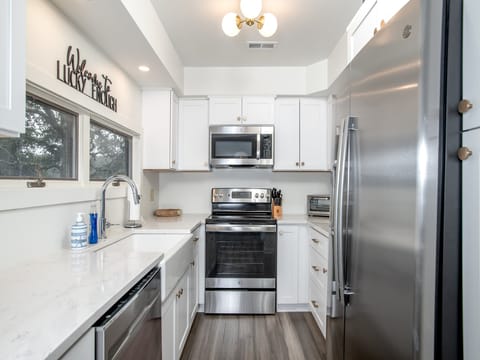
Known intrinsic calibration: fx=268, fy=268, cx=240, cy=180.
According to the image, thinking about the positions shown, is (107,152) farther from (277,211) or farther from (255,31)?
(277,211)

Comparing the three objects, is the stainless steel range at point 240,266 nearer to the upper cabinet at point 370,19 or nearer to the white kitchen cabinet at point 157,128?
the white kitchen cabinet at point 157,128

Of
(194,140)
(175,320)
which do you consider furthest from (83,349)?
(194,140)

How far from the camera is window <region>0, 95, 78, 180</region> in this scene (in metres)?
1.24

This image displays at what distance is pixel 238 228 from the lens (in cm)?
253

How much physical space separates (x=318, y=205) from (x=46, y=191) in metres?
2.47

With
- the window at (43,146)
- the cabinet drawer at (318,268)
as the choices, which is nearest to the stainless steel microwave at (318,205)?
the cabinet drawer at (318,268)

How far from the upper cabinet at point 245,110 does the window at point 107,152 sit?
96 centimetres

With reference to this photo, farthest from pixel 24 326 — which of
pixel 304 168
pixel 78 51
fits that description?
pixel 304 168

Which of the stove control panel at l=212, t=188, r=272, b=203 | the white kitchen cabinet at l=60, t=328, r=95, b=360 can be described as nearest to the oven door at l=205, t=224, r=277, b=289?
the stove control panel at l=212, t=188, r=272, b=203

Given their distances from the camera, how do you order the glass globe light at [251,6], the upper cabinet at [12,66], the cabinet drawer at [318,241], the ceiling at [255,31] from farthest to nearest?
the cabinet drawer at [318,241]
the ceiling at [255,31]
the glass globe light at [251,6]
the upper cabinet at [12,66]

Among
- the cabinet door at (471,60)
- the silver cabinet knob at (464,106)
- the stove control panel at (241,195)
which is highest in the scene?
the cabinet door at (471,60)

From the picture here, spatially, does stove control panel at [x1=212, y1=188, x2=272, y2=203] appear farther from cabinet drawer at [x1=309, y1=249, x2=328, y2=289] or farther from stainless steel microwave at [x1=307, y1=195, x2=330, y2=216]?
cabinet drawer at [x1=309, y1=249, x2=328, y2=289]

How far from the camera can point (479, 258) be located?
2.00 ft

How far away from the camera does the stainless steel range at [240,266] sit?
2537 mm
